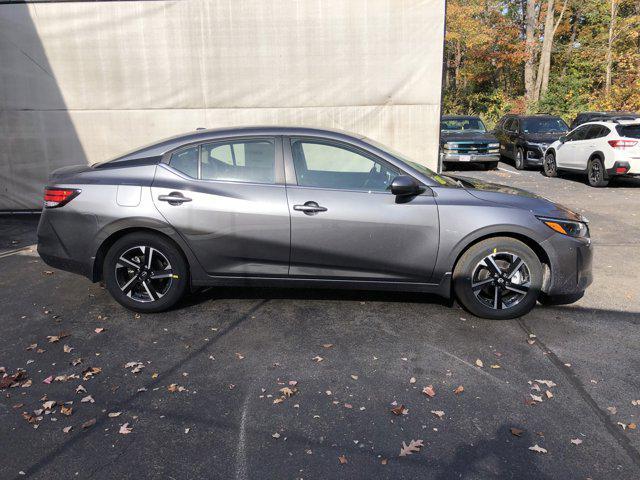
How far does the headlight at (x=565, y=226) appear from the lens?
14.4 feet

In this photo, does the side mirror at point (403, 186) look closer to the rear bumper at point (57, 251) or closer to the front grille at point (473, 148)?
the rear bumper at point (57, 251)

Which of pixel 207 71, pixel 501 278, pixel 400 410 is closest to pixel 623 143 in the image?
pixel 207 71

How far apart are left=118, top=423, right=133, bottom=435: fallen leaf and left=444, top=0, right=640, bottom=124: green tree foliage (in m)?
26.9

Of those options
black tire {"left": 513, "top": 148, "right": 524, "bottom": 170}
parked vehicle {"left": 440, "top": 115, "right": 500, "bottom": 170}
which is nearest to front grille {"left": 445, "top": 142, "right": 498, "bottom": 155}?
parked vehicle {"left": 440, "top": 115, "right": 500, "bottom": 170}

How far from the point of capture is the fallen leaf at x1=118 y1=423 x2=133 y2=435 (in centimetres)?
298

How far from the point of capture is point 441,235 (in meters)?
4.36

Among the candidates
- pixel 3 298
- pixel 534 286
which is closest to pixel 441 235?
pixel 534 286

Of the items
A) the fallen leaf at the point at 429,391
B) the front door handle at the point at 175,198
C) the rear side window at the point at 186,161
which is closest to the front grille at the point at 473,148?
the rear side window at the point at 186,161

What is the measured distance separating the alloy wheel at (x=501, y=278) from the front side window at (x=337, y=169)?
1.07 metres

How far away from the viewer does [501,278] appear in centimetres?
442

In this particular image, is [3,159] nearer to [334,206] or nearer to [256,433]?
[334,206]

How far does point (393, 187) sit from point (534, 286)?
146 cm

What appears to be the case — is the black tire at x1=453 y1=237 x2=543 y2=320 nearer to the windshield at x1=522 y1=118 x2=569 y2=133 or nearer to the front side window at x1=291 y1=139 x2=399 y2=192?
the front side window at x1=291 y1=139 x2=399 y2=192

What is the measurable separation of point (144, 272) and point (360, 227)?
191cm
